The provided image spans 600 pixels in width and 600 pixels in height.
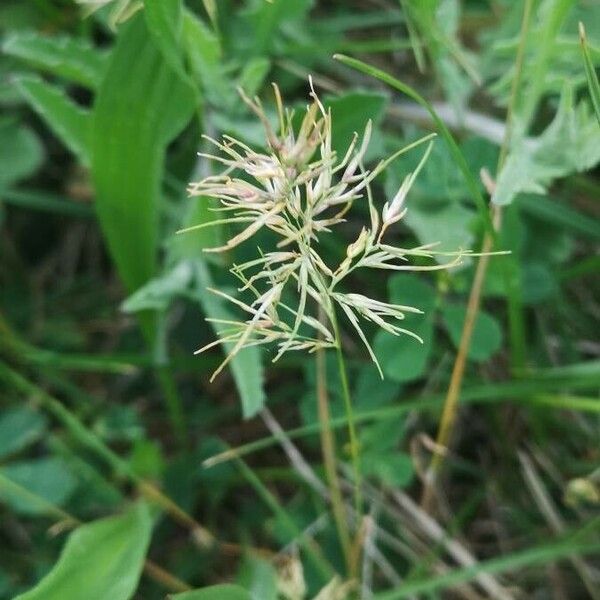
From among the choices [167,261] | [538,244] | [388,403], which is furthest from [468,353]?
[167,261]

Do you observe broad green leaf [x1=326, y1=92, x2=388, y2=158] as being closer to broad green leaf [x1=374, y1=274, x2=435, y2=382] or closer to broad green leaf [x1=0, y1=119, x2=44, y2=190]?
broad green leaf [x1=374, y1=274, x2=435, y2=382]

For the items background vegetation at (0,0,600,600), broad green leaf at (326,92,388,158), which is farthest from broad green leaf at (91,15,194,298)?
broad green leaf at (326,92,388,158)

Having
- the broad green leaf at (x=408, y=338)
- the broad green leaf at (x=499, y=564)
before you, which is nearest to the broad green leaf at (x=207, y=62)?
the broad green leaf at (x=408, y=338)

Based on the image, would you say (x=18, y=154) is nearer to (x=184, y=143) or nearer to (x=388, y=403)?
(x=184, y=143)

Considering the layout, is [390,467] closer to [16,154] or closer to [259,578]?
[259,578]

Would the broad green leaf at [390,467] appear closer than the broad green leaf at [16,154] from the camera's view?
Yes

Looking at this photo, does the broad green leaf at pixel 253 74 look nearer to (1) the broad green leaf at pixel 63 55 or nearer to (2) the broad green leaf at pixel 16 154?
(1) the broad green leaf at pixel 63 55
